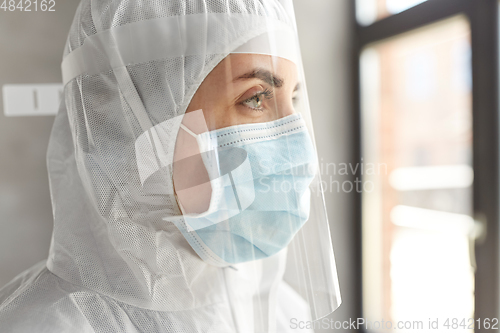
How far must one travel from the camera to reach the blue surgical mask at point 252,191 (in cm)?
63

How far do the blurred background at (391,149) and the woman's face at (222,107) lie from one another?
2.11 ft

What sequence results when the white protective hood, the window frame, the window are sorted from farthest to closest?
the window
the window frame
the white protective hood

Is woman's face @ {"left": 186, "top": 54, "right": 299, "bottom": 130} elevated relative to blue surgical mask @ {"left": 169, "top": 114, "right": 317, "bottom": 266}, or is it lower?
elevated

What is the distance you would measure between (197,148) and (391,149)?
1.06 m

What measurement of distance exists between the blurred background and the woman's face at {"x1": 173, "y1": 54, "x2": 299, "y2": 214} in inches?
25.4

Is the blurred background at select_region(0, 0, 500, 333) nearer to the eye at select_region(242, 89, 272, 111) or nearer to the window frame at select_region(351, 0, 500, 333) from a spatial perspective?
the window frame at select_region(351, 0, 500, 333)

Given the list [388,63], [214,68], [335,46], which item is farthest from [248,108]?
[388,63]

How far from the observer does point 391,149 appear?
1.40m

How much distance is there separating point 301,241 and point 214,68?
1.35 ft

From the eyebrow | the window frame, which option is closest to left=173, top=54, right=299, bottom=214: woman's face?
the eyebrow

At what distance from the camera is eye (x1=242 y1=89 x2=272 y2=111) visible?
0.67 meters

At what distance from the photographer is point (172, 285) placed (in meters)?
0.68

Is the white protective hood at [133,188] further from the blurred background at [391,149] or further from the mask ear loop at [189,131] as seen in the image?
the blurred background at [391,149]

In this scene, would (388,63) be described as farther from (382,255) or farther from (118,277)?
(118,277)
